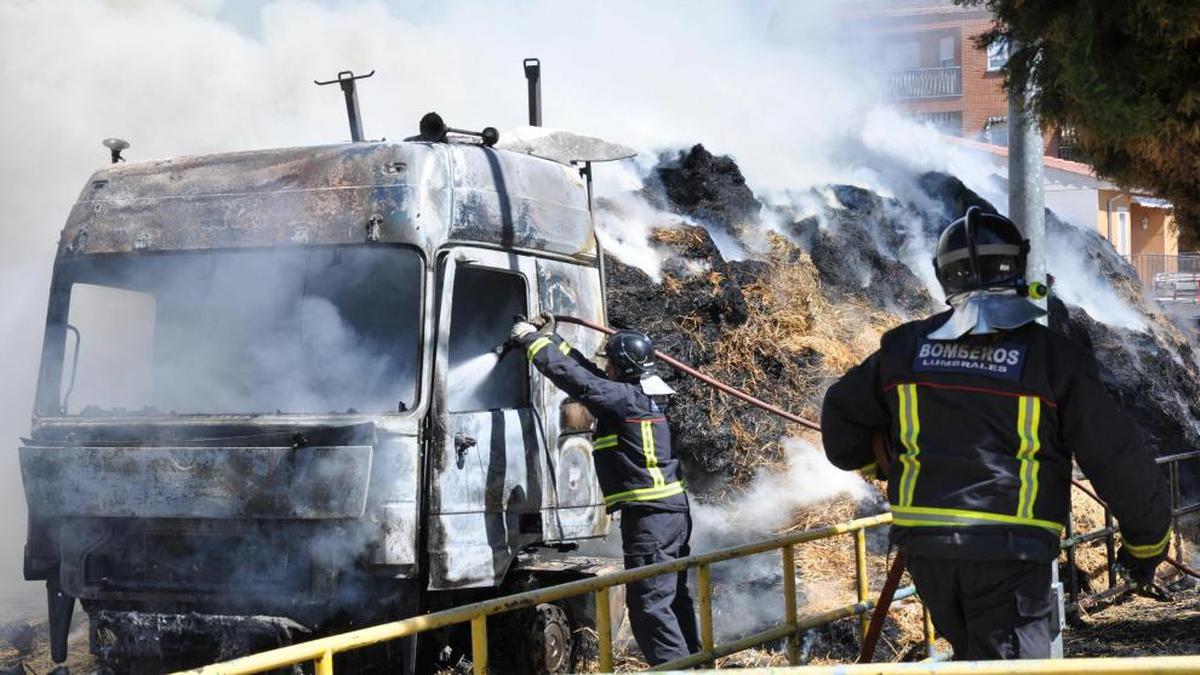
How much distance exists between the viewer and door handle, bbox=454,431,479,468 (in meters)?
6.01

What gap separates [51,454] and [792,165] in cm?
1615

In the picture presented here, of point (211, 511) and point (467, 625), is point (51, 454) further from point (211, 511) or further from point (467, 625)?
point (467, 625)

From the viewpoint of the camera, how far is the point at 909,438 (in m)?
3.97

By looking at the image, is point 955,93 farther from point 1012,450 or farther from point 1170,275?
point 1012,450

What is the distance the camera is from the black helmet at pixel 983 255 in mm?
4090

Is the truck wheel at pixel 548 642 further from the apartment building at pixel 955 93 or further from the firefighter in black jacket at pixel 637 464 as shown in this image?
the apartment building at pixel 955 93

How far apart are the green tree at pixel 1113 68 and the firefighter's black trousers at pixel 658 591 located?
2590 millimetres

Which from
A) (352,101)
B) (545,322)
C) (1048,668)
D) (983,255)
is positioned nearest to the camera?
(1048,668)

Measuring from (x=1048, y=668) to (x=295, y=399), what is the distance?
4177 millimetres

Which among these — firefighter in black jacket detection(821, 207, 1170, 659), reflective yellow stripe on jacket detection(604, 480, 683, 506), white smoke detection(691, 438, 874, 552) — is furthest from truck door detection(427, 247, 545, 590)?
white smoke detection(691, 438, 874, 552)

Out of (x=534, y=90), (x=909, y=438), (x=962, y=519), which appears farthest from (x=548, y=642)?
(x=534, y=90)

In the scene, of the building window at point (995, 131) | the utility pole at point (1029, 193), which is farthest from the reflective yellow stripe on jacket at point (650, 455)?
the building window at point (995, 131)

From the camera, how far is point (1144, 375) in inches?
545

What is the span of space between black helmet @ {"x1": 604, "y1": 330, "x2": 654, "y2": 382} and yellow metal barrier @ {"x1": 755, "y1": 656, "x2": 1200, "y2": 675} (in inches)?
147
